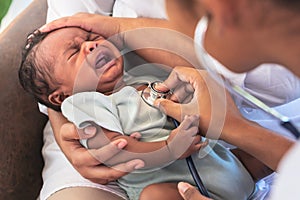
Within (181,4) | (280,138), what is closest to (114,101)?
(280,138)

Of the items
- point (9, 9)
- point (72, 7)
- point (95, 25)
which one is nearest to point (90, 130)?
point (95, 25)

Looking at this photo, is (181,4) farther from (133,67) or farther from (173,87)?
(133,67)

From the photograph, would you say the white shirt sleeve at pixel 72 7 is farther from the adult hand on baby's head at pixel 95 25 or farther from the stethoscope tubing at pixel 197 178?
the stethoscope tubing at pixel 197 178

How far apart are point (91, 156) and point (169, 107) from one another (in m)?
0.17

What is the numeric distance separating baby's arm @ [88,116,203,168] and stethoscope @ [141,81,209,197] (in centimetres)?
3

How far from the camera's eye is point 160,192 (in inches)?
34.3

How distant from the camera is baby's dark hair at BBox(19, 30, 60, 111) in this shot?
97 cm

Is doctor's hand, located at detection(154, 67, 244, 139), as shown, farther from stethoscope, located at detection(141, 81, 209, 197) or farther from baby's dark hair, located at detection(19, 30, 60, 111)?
baby's dark hair, located at detection(19, 30, 60, 111)

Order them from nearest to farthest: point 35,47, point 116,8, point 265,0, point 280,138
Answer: point 265,0
point 280,138
point 35,47
point 116,8

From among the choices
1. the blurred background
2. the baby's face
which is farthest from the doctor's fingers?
the blurred background

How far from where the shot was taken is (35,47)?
3.26 ft

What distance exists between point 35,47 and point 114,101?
0.64 feet

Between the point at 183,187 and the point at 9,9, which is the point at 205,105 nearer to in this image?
the point at 183,187

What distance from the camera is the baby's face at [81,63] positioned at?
0.97 meters
